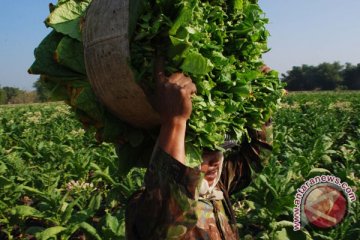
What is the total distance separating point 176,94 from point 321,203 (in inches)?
79.2

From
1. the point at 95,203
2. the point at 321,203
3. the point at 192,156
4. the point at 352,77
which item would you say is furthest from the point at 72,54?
the point at 352,77

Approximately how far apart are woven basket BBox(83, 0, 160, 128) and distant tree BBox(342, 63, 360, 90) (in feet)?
237

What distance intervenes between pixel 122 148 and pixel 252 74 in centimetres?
59

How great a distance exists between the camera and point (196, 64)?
56.2 inches

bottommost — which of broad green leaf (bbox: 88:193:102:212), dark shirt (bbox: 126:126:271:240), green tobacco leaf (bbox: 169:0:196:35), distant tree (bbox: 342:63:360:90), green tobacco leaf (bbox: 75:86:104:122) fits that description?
broad green leaf (bbox: 88:193:102:212)

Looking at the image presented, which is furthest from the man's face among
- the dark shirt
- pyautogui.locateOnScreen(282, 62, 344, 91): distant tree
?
pyautogui.locateOnScreen(282, 62, 344, 91): distant tree

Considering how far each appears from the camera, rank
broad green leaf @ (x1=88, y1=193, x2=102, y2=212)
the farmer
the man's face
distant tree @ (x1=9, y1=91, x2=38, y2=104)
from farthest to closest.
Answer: distant tree @ (x1=9, y1=91, x2=38, y2=104) < broad green leaf @ (x1=88, y1=193, x2=102, y2=212) < the man's face < the farmer

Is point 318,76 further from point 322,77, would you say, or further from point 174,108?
point 174,108

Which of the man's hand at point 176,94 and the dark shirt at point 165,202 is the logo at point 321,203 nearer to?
the dark shirt at point 165,202

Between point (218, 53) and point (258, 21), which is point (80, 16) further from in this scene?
point (258, 21)

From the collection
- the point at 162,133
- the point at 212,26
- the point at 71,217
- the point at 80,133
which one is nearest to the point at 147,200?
the point at 162,133

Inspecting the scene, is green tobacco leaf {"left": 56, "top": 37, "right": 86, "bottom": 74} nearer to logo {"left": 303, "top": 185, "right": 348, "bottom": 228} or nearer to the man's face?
the man's face

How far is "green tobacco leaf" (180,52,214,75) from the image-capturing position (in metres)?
1.42

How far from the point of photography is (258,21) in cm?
177
